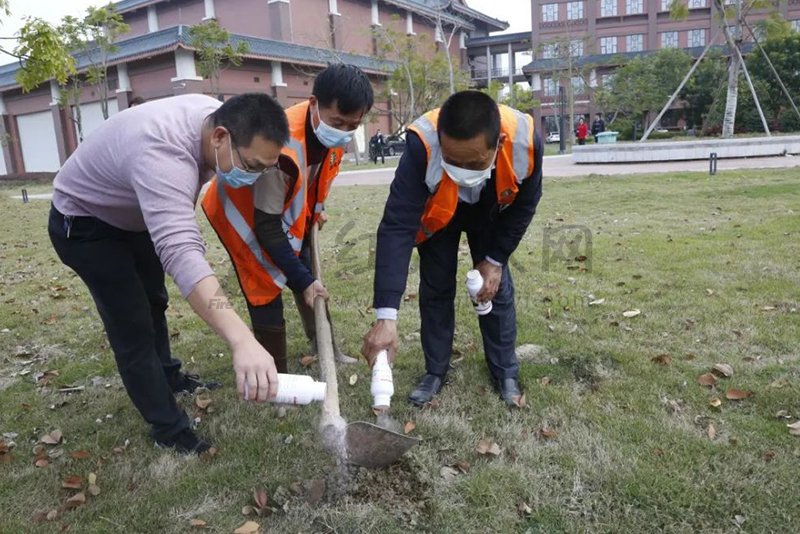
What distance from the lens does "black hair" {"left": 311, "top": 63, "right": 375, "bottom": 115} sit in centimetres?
292

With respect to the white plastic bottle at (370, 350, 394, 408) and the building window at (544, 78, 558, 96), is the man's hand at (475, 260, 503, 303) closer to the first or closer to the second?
the white plastic bottle at (370, 350, 394, 408)

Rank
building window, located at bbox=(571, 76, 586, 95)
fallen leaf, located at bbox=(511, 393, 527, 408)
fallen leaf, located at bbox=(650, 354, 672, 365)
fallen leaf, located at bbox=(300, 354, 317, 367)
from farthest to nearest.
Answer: building window, located at bbox=(571, 76, 586, 95)
fallen leaf, located at bbox=(300, 354, 317, 367)
fallen leaf, located at bbox=(650, 354, 672, 365)
fallen leaf, located at bbox=(511, 393, 527, 408)

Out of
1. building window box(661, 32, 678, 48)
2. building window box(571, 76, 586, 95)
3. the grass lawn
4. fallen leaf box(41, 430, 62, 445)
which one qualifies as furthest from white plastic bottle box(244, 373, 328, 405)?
building window box(661, 32, 678, 48)

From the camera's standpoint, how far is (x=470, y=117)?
231 cm

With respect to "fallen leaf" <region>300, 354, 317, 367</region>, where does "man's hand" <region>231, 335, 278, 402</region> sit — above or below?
above

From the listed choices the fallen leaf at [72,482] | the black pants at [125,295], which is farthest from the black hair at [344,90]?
the fallen leaf at [72,482]

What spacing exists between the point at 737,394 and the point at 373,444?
1.86 metres

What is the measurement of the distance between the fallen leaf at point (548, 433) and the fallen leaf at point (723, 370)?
1.09 metres

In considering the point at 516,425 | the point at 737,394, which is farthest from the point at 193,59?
the point at 737,394

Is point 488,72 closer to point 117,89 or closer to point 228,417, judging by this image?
point 117,89

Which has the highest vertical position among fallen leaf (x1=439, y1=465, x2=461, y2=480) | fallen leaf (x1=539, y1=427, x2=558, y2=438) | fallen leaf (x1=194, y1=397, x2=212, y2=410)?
fallen leaf (x1=194, y1=397, x2=212, y2=410)

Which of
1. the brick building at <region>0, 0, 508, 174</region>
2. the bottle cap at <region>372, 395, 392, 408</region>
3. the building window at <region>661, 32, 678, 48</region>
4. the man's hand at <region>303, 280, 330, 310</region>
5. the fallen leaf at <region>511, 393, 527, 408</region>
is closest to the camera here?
the bottle cap at <region>372, 395, 392, 408</region>

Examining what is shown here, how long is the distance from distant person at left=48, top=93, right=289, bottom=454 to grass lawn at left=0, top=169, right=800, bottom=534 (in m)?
0.42

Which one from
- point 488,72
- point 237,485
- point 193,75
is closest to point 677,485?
point 237,485
